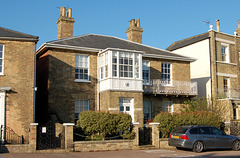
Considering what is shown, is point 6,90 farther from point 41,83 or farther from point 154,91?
point 154,91

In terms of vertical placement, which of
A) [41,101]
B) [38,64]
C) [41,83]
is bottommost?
[41,101]

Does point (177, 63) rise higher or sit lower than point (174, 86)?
higher

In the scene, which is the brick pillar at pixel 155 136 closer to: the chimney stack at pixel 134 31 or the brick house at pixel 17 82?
the brick house at pixel 17 82

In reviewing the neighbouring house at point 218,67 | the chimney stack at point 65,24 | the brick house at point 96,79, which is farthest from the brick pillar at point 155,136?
the chimney stack at point 65,24

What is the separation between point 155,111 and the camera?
2397 centimetres

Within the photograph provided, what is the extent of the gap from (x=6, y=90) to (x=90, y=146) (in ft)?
19.9

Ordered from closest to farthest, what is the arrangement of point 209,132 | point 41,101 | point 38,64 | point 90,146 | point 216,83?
point 90,146 < point 209,132 < point 41,101 < point 38,64 < point 216,83

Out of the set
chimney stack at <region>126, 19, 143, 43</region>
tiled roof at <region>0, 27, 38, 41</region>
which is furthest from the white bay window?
chimney stack at <region>126, 19, 143, 43</region>

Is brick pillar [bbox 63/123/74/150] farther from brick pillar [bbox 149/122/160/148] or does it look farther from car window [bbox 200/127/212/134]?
car window [bbox 200/127/212/134]

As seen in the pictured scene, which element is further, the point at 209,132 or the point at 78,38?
the point at 78,38

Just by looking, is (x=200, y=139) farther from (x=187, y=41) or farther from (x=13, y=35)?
(x=187, y=41)

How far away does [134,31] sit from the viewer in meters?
27.8

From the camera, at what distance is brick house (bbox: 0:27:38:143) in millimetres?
17111

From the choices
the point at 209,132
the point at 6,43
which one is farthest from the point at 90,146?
the point at 6,43
